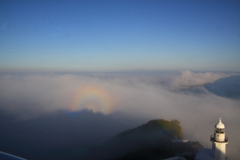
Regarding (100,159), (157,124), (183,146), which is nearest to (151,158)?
(183,146)

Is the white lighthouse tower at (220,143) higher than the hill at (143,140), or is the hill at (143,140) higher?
the white lighthouse tower at (220,143)

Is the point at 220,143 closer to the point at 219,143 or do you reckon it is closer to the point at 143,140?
the point at 219,143

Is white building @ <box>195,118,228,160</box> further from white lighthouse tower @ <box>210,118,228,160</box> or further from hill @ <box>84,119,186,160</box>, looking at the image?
hill @ <box>84,119,186,160</box>

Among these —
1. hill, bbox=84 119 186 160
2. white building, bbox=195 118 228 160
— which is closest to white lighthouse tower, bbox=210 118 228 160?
white building, bbox=195 118 228 160

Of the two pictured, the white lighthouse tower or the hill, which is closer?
the white lighthouse tower

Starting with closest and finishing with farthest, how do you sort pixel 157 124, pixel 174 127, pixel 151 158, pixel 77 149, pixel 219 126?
pixel 219 126 < pixel 151 158 < pixel 174 127 < pixel 157 124 < pixel 77 149

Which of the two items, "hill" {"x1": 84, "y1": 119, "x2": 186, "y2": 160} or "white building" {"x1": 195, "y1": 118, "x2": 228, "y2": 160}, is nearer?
"white building" {"x1": 195, "y1": 118, "x2": 228, "y2": 160}

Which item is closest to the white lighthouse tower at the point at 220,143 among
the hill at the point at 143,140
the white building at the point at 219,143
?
the white building at the point at 219,143

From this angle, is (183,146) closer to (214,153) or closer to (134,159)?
(214,153)

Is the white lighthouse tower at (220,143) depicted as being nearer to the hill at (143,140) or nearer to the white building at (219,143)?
the white building at (219,143)

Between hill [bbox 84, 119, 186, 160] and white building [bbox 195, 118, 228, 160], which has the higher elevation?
white building [bbox 195, 118, 228, 160]

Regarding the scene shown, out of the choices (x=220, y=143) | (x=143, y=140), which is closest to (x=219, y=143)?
(x=220, y=143)
